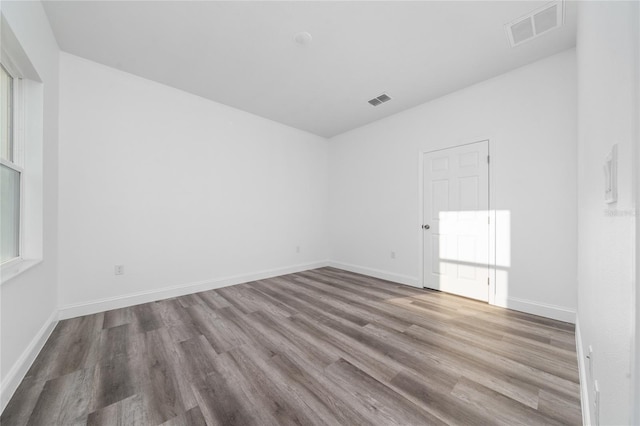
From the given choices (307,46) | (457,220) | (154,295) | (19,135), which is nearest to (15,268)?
(19,135)

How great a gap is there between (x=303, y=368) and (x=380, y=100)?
354cm

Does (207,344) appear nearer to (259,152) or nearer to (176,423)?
(176,423)

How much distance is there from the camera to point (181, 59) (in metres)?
2.72

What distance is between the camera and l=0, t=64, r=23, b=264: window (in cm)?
169

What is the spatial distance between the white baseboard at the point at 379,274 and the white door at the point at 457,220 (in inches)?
7.3

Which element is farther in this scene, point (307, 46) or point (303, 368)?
point (307, 46)

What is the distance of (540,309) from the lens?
265 cm

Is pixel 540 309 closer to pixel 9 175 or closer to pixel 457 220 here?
pixel 457 220

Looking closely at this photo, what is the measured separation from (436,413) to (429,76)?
3.34 m

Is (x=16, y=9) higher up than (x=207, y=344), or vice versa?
(x=16, y=9)

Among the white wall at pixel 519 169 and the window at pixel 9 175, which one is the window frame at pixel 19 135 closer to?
the window at pixel 9 175

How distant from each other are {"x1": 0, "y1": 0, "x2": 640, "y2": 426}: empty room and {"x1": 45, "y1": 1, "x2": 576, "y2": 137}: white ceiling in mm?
26

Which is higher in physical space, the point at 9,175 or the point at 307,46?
the point at 307,46

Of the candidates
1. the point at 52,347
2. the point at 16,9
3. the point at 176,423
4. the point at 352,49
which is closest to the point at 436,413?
the point at 176,423
